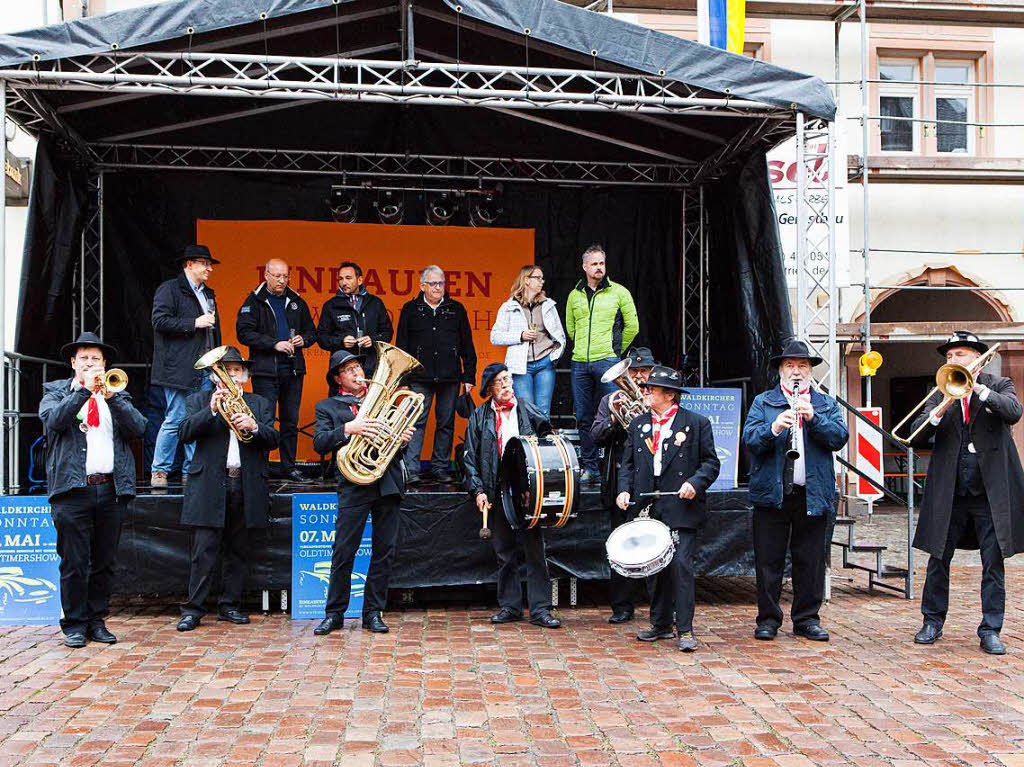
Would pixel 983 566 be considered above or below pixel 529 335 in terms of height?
below

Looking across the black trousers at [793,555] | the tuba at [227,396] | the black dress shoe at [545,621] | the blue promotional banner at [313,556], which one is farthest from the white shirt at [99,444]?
the black trousers at [793,555]

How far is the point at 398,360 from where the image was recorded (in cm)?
713

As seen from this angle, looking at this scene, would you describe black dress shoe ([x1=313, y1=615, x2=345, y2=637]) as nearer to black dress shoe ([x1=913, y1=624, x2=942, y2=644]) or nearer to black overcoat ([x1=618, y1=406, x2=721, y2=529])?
black overcoat ([x1=618, y1=406, x2=721, y2=529])

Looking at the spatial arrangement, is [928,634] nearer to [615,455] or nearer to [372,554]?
[615,455]

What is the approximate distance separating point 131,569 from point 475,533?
2.61 meters

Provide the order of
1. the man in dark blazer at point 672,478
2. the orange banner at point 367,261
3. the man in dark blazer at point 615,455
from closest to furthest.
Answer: the man in dark blazer at point 672,478
the man in dark blazer at point 615,455
the orange banner at point 367,261

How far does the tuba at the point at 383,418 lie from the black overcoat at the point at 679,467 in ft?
5.08

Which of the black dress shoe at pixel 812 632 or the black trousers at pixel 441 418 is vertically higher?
the black trousers at pixel 441 418

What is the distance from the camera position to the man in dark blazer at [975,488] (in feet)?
22.0

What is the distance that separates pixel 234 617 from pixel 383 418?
195 centimetres

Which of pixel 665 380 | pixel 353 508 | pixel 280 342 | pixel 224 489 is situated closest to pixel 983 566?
pixel 665 380

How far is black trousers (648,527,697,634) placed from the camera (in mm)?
6852

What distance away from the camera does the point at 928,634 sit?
274 inches

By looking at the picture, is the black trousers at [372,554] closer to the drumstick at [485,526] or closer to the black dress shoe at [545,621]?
the drumstick at [485,526]
